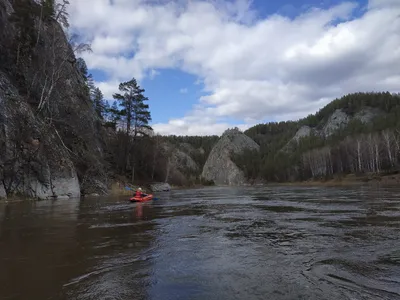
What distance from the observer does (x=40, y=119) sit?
111 ft

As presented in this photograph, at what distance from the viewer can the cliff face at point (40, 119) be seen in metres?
29.2

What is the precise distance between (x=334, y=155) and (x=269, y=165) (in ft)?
176

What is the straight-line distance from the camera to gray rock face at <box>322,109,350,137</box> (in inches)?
6968

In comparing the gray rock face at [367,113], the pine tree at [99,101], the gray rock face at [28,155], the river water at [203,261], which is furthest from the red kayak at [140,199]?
the gray rock face at [367,113]

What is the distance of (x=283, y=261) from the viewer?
7918 millimetres

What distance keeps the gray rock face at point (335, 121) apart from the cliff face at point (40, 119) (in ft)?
514

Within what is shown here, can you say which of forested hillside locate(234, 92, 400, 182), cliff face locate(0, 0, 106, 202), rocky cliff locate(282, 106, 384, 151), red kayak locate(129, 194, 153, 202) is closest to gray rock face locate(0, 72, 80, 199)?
cliff face locate(0, 0, 106, 202)

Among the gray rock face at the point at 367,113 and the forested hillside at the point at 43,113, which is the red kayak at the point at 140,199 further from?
the gray rock face at the point at 367,113

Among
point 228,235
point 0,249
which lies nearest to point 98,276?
point 0,249

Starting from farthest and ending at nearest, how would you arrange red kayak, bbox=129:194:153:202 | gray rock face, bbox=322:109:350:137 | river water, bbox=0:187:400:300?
gray rock face, bbox=322:109:350:137, red kayak, bbox=129:194:153:202, river water, bbox=0:187:400:300

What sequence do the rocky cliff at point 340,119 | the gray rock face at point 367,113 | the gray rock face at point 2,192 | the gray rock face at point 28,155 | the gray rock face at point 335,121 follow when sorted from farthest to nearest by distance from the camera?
the gray rock face at point 335,121 → the rocky cliff at point 340,119 → the gray rock face at point 367,113 → the gray rock face at point 28,155 → the gray rock face at point 2,192

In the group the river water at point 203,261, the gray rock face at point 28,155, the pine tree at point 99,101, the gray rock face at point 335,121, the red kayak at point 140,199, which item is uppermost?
the gray rock face at point 335,121

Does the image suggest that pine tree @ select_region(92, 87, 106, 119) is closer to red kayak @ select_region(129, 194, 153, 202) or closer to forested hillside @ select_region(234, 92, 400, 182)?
red kayak @ select_region(129, 194, 153, 202)

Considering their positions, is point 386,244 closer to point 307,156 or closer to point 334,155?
point 334,155
